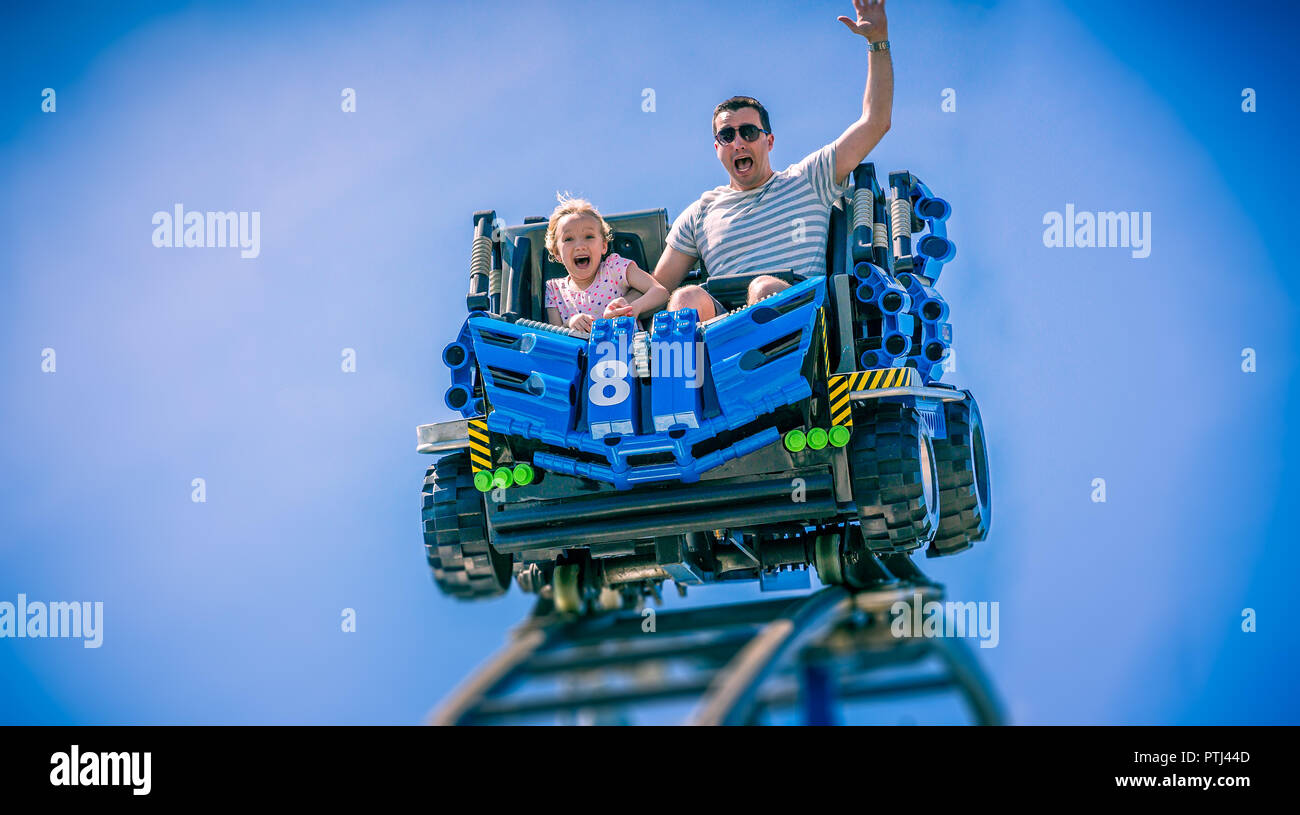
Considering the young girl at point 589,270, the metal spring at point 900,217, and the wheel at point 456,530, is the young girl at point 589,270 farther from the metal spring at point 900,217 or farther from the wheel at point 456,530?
the metal spring at point 900,217

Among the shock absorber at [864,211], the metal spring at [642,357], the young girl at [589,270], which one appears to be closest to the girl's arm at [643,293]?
the young girl at [589,270]

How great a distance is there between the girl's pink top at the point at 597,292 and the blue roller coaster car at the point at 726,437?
0.22m

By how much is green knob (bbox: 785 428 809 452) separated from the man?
1.00 metres

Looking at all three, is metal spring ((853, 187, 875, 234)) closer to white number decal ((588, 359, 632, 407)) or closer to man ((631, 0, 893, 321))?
man ((631, 0, 893, 321))

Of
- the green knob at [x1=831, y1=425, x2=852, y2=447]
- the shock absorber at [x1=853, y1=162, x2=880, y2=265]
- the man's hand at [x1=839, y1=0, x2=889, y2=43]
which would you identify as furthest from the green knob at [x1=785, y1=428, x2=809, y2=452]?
the man's hand at [x1=839, y1=0, x2=889, y2=43]

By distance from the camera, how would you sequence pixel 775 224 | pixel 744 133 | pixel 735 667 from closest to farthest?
pixel 735 667
pixel 775 224
pixel 744 133

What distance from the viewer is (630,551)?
27.1ft

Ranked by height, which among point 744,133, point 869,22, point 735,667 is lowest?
point 735,667

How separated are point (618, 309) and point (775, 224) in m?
1.02

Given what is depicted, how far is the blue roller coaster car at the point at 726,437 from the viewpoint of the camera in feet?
24.1

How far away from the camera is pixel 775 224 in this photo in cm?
835

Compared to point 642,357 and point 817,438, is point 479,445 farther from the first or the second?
point 817,438

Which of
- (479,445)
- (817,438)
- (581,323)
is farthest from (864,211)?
(479,445)
